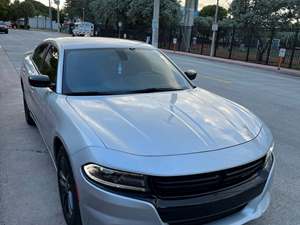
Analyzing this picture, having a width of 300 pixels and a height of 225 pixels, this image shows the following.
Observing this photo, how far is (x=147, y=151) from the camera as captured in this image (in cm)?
266

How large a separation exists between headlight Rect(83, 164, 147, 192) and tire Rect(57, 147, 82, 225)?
37cm

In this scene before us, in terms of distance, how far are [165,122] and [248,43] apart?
26.8 m

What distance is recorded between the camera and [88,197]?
266cm

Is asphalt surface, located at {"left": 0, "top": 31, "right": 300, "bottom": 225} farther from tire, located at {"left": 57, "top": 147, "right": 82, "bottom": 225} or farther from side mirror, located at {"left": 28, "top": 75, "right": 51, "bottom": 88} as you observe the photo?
side mirror, located at {"left": 28, "top": 75, "right": 51, "bottom": 88}

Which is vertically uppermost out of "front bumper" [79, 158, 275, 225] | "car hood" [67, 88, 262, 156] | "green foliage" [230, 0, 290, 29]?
"green foliage" [230, 0, 290, 29]

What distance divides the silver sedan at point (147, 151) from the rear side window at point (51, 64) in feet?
0.41

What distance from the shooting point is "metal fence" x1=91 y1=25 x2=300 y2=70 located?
26.3 meters

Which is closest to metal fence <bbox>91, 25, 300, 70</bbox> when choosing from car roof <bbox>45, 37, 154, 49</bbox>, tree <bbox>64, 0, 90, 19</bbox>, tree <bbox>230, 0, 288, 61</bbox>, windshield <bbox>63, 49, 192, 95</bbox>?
tree <bbox>230, 0, 288, 61</bbox>

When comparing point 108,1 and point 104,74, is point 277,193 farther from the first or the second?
point 108,1

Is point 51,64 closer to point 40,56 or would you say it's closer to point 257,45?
point 40,56

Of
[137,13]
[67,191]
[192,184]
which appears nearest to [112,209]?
[192,184]

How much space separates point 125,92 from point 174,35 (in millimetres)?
36478

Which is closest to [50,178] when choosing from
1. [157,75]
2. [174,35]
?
[157,75]

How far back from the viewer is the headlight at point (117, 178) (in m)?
2.54
